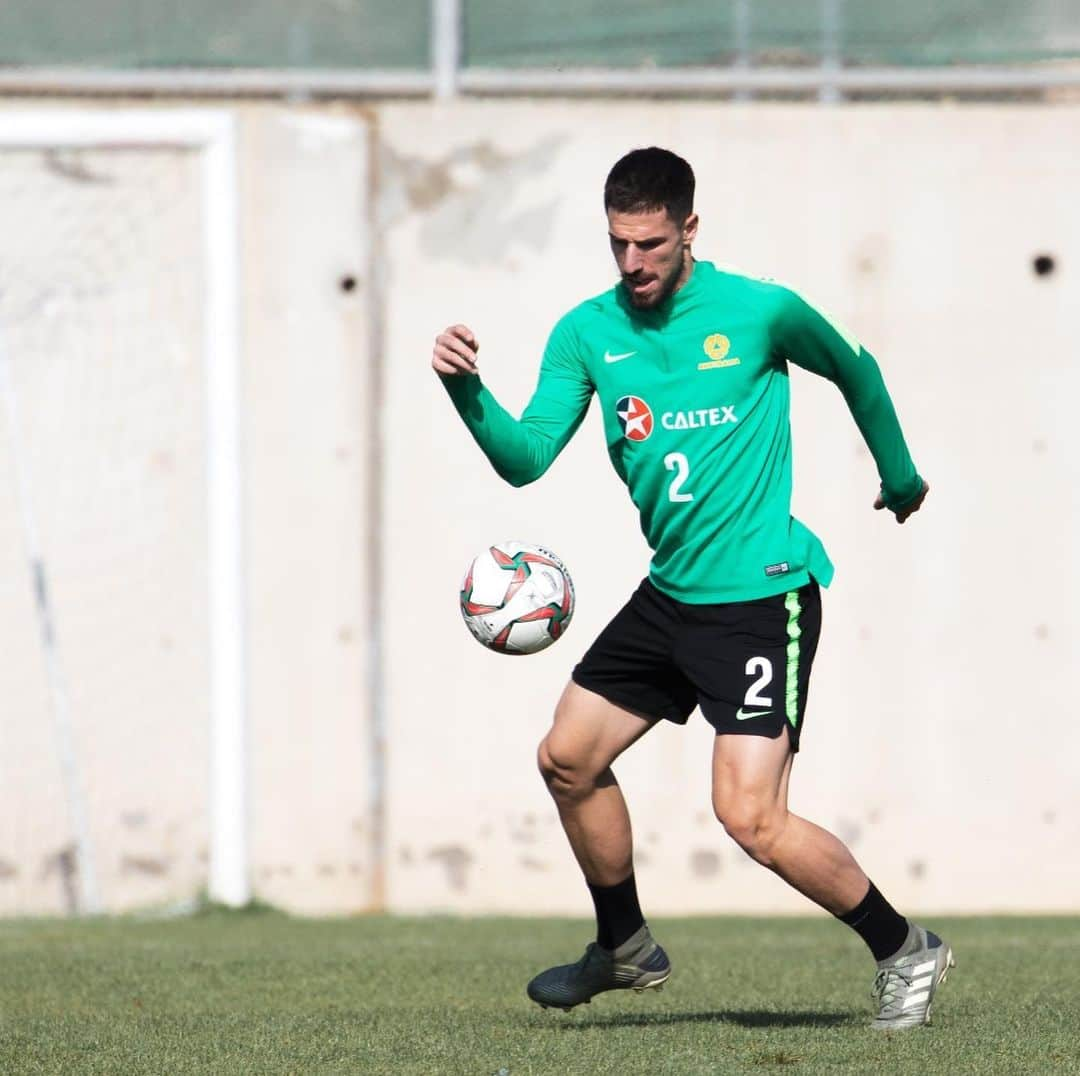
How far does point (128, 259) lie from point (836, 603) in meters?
4.15

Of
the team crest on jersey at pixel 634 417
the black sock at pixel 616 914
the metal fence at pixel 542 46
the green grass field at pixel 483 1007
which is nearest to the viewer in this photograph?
the green grass field at pixel 483 1007

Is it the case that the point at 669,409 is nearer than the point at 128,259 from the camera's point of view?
Yes

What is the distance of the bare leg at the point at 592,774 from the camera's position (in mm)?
5895

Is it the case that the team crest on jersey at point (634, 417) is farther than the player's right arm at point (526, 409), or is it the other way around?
the team crest on jersey at point (634, 417)

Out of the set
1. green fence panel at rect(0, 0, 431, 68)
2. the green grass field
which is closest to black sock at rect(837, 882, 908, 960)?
the green grass field

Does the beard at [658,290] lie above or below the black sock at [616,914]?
above

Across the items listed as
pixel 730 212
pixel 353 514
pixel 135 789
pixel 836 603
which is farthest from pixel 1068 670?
pixel 135 789

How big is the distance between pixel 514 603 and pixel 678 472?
59 centimetres

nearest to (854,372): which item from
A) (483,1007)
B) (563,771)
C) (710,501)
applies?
(710,501)

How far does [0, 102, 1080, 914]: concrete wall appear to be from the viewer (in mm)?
10836

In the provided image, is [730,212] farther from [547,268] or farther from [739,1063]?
[739,1063]

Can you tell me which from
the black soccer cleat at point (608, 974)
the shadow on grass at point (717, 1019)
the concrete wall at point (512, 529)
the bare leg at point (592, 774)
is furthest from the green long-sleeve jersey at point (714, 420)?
the concrete wall at point (512, 529)

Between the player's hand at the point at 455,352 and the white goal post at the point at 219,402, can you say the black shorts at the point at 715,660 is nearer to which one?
the player's hand at the point at 455,352

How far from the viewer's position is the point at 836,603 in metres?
10.9
